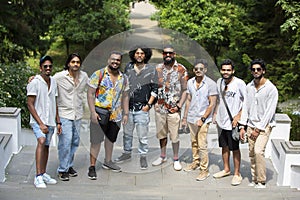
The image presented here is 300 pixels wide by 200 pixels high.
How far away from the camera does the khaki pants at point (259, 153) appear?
554 centimetres

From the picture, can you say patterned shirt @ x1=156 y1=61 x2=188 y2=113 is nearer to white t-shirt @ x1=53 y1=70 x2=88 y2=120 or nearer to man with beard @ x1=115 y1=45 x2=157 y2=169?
man with beard @ x1=115 y1=45 x2=157 y2=169

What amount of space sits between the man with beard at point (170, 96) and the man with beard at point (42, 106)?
1348 millimetres

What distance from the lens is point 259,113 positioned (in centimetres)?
554

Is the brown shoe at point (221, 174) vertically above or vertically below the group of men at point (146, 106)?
below

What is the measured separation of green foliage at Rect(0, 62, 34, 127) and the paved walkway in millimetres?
1487

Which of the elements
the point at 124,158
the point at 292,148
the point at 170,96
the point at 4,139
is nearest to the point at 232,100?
the point at 170,96

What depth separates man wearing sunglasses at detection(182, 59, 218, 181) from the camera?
5895 millimetres

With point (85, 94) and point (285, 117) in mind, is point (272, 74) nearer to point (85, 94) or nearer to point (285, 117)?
point (285, 117)

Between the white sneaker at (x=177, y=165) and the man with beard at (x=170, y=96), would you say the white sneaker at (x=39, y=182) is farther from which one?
the white sneaker at (x=177, y=165)

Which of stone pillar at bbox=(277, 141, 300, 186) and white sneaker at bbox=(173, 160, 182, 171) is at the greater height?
stone pillar at bbox=(277, 141, 300, 186)

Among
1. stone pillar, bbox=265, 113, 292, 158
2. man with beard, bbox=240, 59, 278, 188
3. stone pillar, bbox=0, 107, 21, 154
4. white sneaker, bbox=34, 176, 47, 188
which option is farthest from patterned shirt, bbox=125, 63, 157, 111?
stone pillar, bbox=265, 113, 292, 158

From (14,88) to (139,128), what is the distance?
12.9 ft

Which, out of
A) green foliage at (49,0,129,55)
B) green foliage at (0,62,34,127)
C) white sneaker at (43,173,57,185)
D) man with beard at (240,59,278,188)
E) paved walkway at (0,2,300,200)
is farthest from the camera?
green foliage at (49,0,129,55)

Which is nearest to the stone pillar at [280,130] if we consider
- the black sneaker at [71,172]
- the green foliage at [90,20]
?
the black sneaker at [71,172]
